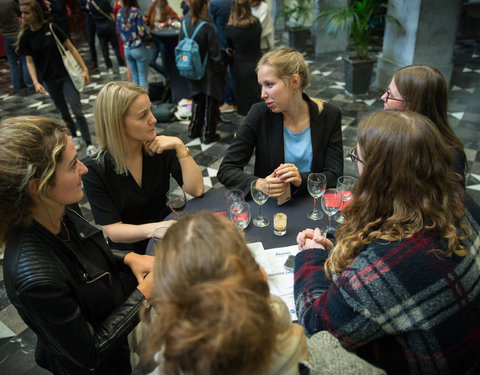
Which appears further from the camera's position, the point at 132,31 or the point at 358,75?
the point at 358,75

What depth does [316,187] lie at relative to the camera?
1755 millimetres

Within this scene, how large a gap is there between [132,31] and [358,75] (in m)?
3.51

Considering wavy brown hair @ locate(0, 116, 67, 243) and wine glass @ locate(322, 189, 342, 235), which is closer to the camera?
wavy brown hair @ locate(0, 116, 67, 243)

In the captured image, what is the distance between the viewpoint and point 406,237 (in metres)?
1.09

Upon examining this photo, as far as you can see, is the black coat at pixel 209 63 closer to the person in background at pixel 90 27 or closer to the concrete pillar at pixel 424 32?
the concrete pillar at pixel 424 32

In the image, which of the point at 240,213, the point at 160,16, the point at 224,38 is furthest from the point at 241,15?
the point at 240,213

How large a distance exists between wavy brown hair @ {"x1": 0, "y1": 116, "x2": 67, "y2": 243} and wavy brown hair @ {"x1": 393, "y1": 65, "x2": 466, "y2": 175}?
5.78 ft

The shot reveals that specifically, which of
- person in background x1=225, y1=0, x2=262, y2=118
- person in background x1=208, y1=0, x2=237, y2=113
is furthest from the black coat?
person in background x1=208, y1=0, x2=237, y2=113

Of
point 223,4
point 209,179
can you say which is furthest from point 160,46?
point 209,179

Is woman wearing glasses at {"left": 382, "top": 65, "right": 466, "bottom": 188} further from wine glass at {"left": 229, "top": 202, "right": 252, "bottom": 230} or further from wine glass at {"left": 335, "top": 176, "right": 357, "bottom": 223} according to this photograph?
wine glass at {"left": 229, "top": 202, "right": 252, "bottom": 230}

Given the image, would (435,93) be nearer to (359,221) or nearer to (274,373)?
(359,221)

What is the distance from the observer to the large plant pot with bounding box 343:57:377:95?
5.52 metres

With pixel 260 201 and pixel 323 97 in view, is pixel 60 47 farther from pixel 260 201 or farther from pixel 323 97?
pixel 323 97

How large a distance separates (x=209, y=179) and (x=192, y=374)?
3.24 m
